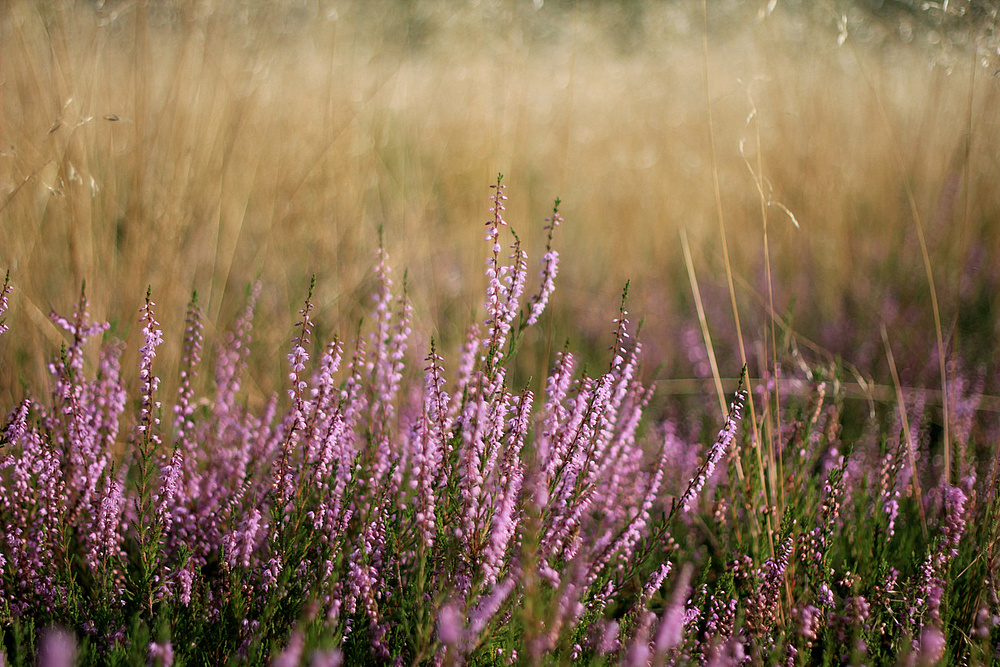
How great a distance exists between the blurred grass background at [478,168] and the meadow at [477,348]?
0.03 m

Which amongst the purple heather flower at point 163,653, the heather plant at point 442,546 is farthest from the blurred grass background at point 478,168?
the purple heather flower at point 163,653

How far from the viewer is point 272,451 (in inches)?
91.7

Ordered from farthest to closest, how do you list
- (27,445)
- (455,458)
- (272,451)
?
1. (272,451)
2. (27,445)
3. (455,458)

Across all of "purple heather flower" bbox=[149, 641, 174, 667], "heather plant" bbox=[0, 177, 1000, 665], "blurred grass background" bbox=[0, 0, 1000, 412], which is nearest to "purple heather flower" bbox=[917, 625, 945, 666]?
"heather plant" bbox=[0, 177, 1000, 665]

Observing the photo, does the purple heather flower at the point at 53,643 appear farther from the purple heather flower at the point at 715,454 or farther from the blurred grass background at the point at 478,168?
the purple heather flower at the point at 715,454

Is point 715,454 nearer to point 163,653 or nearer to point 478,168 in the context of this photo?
point 163,653

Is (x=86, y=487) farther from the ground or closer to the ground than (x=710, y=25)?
closer to the ground

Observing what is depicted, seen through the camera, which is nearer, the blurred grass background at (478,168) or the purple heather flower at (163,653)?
the purple heather flower at (163,653)

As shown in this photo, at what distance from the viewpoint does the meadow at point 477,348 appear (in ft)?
5.64

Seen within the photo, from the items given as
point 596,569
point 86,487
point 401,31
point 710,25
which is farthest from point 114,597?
point 710,25

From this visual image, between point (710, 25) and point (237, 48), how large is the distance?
3272 millimetres

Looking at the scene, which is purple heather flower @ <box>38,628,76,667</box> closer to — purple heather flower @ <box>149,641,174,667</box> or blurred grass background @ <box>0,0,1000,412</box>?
purple heather flower @ <box>149,641,174,667</box>

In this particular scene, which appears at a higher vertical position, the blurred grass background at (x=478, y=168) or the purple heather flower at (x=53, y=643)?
the blurred grass background at (x=478, y=168)

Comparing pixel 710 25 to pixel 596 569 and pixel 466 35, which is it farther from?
pixel 596 569
